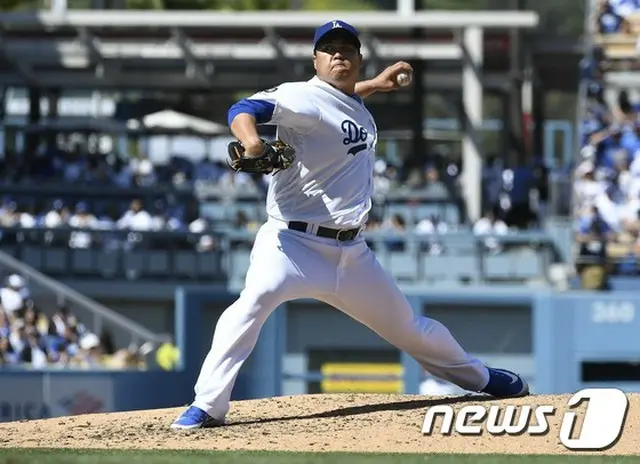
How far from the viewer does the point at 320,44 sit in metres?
6.59

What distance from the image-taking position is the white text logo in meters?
6.30

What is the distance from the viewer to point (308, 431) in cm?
654

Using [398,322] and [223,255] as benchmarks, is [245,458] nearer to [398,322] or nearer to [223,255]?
[398,322]

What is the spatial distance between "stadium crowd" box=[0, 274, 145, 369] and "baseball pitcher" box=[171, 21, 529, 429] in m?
8.00

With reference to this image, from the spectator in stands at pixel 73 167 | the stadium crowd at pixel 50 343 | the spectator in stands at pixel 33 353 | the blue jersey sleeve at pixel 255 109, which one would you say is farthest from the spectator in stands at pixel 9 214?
the blue jersey sleeve at pixel 255 109

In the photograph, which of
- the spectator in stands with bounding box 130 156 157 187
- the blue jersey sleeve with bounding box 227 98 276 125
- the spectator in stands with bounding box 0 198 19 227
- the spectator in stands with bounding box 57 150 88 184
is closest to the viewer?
the blue jersey sleeve with bounding box 227 98 276 125

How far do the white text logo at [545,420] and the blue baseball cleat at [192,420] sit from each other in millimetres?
937

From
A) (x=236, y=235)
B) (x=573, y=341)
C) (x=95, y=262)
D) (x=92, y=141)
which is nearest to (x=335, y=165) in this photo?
(x=573, y=341)

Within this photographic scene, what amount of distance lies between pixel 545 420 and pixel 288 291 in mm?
1218

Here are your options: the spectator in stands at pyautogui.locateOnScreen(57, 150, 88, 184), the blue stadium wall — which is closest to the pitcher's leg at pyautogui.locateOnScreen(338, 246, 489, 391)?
the blue stadium wall

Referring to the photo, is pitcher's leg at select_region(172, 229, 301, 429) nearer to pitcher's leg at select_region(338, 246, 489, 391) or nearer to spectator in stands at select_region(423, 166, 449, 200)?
pitcher's leg at select_region(338, 246, 489, 391)

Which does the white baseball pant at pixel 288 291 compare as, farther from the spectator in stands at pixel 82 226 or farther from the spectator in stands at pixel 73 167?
the spectator in stands at pixel 73 167

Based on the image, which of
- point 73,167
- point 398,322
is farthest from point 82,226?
point 398,322

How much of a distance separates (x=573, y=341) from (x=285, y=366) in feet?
9.19
